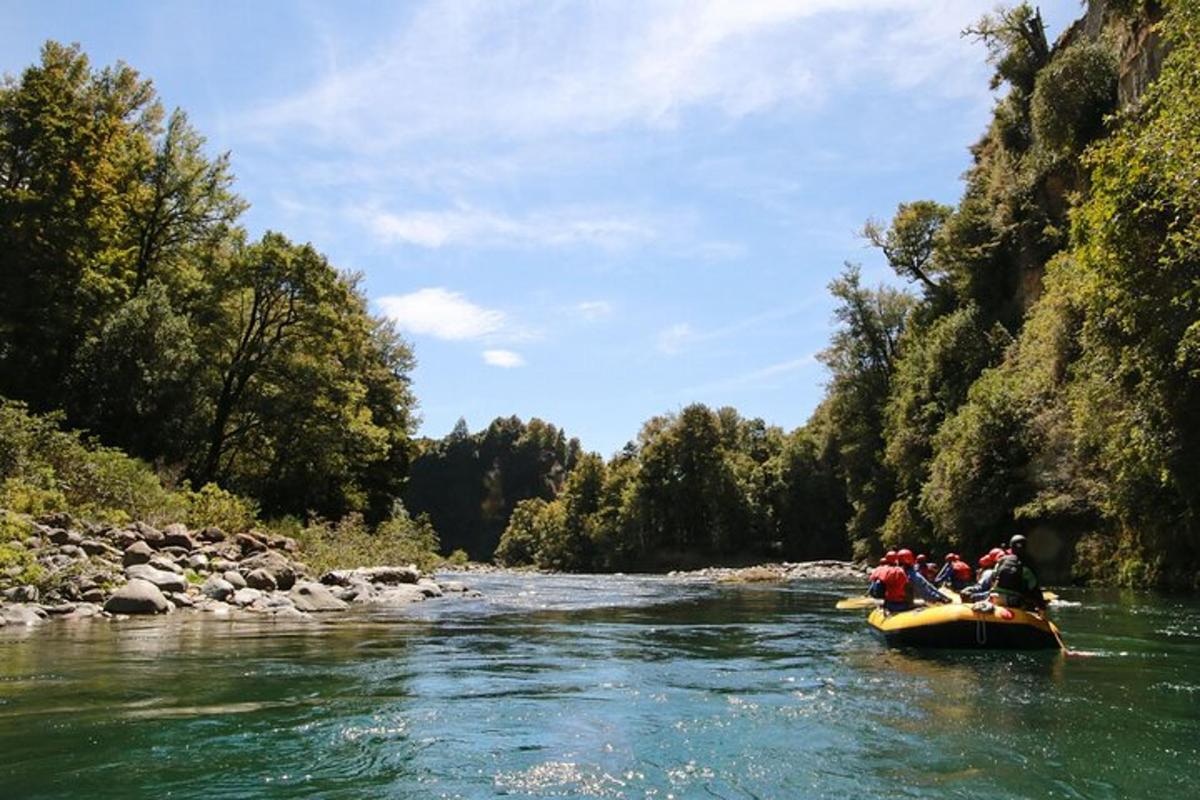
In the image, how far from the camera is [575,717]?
6.93 m

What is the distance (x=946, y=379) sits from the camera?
1517 inches

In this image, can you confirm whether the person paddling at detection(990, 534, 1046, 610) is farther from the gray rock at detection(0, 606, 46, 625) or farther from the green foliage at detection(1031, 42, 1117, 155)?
the green foliage at detection(1031, 42, 1117, 155)

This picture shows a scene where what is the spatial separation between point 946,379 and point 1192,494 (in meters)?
21.6

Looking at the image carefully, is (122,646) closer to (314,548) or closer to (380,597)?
(380,597)

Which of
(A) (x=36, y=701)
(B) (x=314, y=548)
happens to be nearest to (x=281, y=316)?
(B) (x=314, y=548)

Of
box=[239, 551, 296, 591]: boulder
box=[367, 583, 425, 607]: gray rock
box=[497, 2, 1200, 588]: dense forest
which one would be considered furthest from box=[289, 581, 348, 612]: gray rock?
box=[497, 2, 1200, 588]: dense forest

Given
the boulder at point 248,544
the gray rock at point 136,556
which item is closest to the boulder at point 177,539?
the gray rock at point 136,556

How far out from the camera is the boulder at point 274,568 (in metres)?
16.8

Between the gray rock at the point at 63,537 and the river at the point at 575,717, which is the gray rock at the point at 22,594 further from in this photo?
the gray rock at the point at 63,537

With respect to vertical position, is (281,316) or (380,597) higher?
(281,316)

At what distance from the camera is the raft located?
10.4 meters

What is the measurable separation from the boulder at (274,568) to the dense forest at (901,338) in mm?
3012

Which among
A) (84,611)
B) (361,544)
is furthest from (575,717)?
(361,544)

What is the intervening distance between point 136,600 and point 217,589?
1.98m
